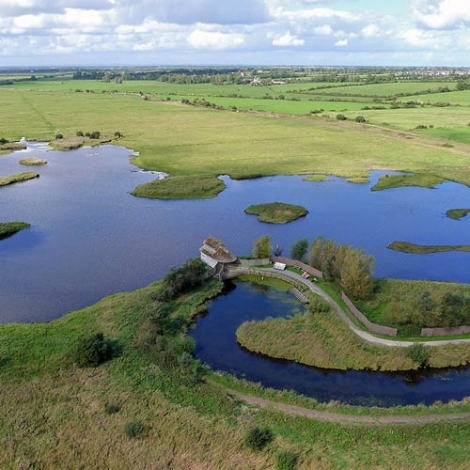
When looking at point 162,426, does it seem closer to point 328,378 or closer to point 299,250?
point 328,378

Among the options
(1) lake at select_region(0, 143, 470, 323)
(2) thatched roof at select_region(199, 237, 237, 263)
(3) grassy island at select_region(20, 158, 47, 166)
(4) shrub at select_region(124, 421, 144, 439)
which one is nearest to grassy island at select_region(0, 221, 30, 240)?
(1) lake at select_region(0, 143, 470, 323)

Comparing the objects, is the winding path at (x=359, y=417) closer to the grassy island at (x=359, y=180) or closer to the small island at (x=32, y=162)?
the grassy island at (x=359, y=180)

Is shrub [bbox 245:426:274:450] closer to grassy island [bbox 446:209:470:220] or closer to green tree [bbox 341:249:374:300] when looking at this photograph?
green tree [bbox 341:249:374:300]

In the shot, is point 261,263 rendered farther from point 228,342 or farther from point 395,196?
point 395,196

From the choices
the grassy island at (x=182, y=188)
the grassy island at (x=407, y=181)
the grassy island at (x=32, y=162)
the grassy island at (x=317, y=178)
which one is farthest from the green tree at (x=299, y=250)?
the grassy island at (x=32, y=162)

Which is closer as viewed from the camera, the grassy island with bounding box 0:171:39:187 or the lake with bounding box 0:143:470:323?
the lake with bounding box 0:143:470:323
